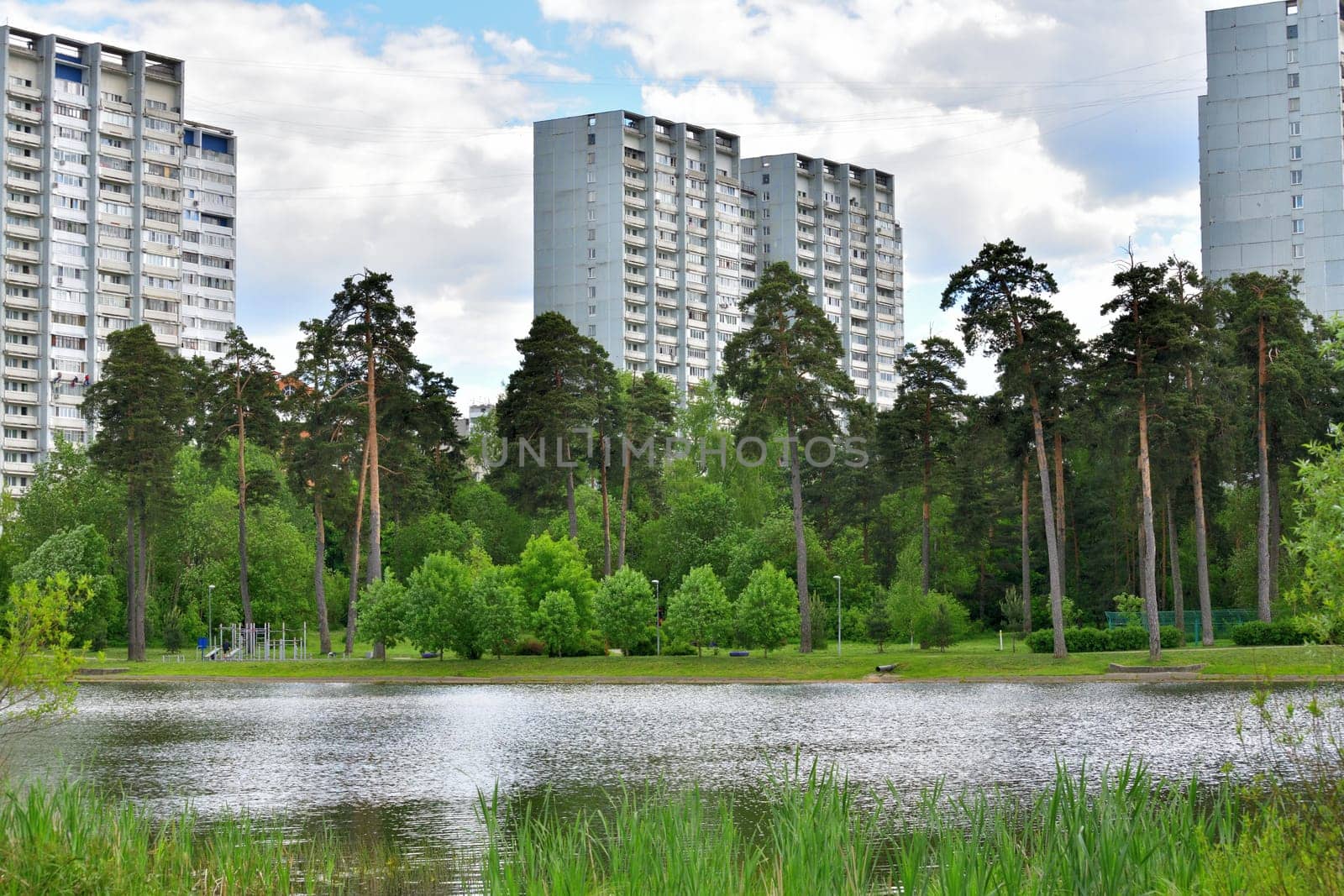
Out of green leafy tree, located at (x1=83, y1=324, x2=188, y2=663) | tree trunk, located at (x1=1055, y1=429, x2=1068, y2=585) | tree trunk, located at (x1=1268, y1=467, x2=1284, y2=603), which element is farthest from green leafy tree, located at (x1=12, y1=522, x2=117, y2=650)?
tree trunk, located at (x1=1268, y1=467, x2=1284, y2=603)

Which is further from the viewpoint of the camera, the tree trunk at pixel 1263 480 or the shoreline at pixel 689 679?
the tree trunk at pixel 1263 480

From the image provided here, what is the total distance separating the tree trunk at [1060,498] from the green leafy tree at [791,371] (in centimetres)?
996

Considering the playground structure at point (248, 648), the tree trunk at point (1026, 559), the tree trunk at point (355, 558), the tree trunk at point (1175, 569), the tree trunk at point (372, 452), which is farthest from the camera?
the playground structure at point (248, 648)

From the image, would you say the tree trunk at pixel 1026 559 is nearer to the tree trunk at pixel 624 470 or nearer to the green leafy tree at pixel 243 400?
the tree trunk at pixel 624 470

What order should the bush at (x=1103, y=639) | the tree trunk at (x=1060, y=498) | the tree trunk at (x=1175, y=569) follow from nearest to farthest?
the bush at (x=1103, y=639), the tree trunk at (x=1060, y=498), the tree trunk at (x=1175, y=569)

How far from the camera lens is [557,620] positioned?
217ft

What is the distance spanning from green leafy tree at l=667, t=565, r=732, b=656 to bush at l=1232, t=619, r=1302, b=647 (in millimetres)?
22760

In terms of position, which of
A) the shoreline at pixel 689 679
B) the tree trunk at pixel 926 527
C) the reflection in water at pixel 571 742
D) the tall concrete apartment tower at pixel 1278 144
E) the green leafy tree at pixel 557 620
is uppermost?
the tall concrete apartment tower at pixel 1278 144

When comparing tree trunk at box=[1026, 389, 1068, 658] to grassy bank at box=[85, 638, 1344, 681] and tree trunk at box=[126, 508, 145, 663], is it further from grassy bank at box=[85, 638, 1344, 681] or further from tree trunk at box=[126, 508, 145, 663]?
tree trunk at box=[126, 508, 145, 663]

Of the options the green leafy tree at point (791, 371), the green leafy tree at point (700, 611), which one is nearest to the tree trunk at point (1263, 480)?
the green leafy tree at point (791, 371)

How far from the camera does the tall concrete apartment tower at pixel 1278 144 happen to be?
110750 millimetres

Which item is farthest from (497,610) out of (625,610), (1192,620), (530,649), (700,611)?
(1192,620)

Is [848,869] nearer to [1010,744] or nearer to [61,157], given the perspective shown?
[1010,744]

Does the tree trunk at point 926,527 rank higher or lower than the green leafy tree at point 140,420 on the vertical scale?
lower
